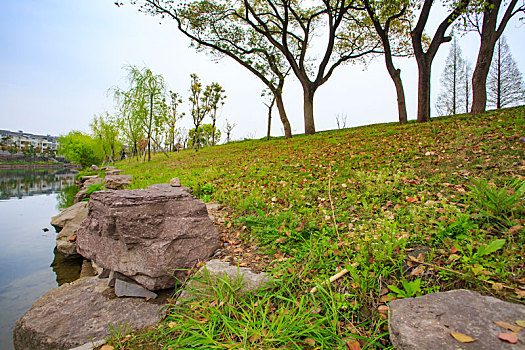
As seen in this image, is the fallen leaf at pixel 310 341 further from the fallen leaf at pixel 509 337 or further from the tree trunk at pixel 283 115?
the tree trunk at pixel 283 115

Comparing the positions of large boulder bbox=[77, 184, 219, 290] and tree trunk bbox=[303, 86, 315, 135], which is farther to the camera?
tree trunk bbox=[303, 86, 315, 135]

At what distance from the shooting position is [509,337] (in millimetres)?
1387

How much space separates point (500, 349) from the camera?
136cm

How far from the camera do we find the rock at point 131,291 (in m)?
2.72

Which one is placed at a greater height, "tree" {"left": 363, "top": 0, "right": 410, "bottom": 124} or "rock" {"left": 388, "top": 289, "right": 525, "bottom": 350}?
"tree" {"left": 363, "top": 0, "right": 410, "bottom": 124}

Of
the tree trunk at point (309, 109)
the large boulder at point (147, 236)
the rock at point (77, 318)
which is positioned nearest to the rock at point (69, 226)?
the large boulder at point (147, 236)

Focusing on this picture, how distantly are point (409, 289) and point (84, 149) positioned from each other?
41.0 m

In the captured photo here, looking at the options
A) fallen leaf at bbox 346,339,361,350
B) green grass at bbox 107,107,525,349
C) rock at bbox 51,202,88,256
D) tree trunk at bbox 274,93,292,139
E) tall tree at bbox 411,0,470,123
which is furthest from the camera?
tree trunk at bbox 274,93,292,139

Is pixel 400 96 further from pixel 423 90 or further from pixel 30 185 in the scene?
pixel 30 185

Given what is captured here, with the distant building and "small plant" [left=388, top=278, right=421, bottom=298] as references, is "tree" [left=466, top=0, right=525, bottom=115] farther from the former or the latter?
the distant building

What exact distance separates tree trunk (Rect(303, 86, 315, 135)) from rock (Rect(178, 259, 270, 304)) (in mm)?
13555

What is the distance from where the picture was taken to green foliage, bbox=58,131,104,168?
33.9 meters

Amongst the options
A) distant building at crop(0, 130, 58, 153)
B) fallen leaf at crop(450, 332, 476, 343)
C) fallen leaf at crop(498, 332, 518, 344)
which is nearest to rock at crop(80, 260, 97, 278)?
fallen leaf at crop(450, 332, 476, 343)

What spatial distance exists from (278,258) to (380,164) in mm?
3694
